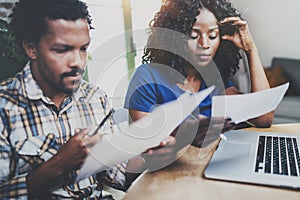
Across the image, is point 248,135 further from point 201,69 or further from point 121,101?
point 121,101

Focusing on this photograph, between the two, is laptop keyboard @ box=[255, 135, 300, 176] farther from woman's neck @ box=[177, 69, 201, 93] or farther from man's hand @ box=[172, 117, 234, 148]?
woman's neck @ box=[177, 69, 201, 93]

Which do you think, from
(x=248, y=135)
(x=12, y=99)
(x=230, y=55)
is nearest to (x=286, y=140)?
(x=248, y=135)

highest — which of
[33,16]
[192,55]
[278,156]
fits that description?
[33,16]

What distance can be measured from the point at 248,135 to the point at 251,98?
156mm

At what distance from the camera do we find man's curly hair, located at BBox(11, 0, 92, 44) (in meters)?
0.81

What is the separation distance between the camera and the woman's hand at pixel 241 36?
122 cm

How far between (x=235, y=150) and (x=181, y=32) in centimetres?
45

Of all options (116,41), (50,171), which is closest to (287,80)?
(116,41)

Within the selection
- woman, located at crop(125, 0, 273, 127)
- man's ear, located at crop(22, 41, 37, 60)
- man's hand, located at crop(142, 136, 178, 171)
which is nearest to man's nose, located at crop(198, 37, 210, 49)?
woman, located at crop(125, 0, 273, 127)

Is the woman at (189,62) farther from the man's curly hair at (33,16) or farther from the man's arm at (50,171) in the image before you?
the man's curly hair at (33,16)

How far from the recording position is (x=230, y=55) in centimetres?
122

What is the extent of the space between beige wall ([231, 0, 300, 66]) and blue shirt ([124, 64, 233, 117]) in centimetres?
36

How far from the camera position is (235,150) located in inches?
45.4

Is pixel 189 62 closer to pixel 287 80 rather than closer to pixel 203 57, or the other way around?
pixel 203 57
